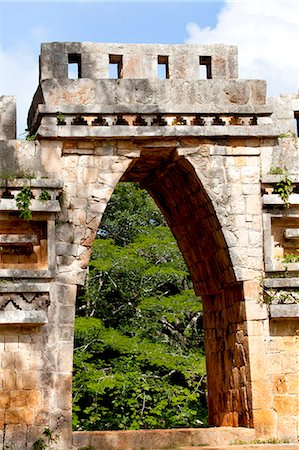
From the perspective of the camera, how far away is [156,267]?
2002cm

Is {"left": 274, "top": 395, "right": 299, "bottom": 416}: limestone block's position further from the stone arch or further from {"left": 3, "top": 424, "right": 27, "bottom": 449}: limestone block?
{"left": 3, "top": 424, "right": 27, "bottom": 449}: limestone block

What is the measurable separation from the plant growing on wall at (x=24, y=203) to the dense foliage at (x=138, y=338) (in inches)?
294

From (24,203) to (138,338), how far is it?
899cm

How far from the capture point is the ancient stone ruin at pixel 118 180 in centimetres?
1031

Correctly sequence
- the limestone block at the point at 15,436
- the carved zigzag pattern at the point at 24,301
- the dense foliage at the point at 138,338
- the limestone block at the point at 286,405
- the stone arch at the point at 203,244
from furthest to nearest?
the dense foliage at the point at 138,338 < the stone arch at the point at 203,244 < the limestone block at the point at 286,405 < the carved zigzag pattern at the point at 24,301 < the limestone block at the point at 15,436

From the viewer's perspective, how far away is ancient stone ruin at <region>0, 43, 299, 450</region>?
1031 cm

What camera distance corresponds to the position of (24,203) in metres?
10.5

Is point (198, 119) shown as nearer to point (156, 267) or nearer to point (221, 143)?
point (221, 143)

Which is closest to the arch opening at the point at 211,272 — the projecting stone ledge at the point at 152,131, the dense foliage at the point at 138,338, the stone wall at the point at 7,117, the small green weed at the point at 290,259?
the projecting stone ledge at the point at 152,131

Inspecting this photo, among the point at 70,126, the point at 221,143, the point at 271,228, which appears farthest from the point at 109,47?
the point at 271,228

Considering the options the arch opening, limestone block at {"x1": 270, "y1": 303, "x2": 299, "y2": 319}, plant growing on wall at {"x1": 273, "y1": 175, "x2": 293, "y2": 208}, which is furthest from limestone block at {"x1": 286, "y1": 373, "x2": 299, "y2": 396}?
plant growing on wall at {"x1": 273, "y1": 175, "x2": 293, "y2": 208}

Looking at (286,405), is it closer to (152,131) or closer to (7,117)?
(152,131)

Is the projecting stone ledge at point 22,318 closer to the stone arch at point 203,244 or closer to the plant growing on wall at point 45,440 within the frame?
the stone arch at point 203,244

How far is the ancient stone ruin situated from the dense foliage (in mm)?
6259
